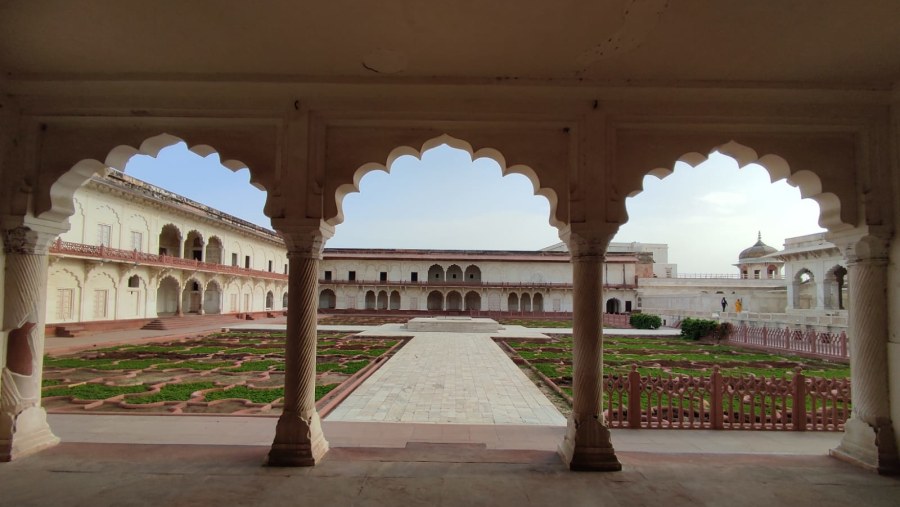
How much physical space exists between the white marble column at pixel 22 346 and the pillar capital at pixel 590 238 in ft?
14.0

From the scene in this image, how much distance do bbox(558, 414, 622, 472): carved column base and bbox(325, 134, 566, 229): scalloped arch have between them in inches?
62.1

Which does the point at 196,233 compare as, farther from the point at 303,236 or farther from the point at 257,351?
the point at 303,236

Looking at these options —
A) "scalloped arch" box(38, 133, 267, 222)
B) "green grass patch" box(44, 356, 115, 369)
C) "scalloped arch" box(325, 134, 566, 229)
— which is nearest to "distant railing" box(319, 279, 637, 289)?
"green grass patch" box(44, 356, 115, 369)

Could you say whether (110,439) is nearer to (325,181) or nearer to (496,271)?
(325,181)

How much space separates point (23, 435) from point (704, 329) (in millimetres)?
18168

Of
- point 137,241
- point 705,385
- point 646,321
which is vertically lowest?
point 646,321

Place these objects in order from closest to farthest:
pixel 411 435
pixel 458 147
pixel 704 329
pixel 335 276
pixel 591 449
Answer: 1. pixel 591 449
2. pixel 458 147
3. pixel 411 435
4. pixel 704 329
5. pixel 335 276

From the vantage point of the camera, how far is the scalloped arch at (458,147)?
3.89 meters

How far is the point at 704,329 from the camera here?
16875 mm

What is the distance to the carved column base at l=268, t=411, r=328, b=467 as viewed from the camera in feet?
11.6

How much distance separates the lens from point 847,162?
12.6ft

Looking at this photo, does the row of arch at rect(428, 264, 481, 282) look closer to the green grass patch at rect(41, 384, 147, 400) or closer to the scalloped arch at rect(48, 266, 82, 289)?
the scalloped arch at rect(48, 266, 82, 289)

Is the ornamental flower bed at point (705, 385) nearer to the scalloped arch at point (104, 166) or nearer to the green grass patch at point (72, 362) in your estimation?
the scalloped arch at point (104, 166)

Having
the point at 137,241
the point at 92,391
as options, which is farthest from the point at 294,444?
the point at 137,241
